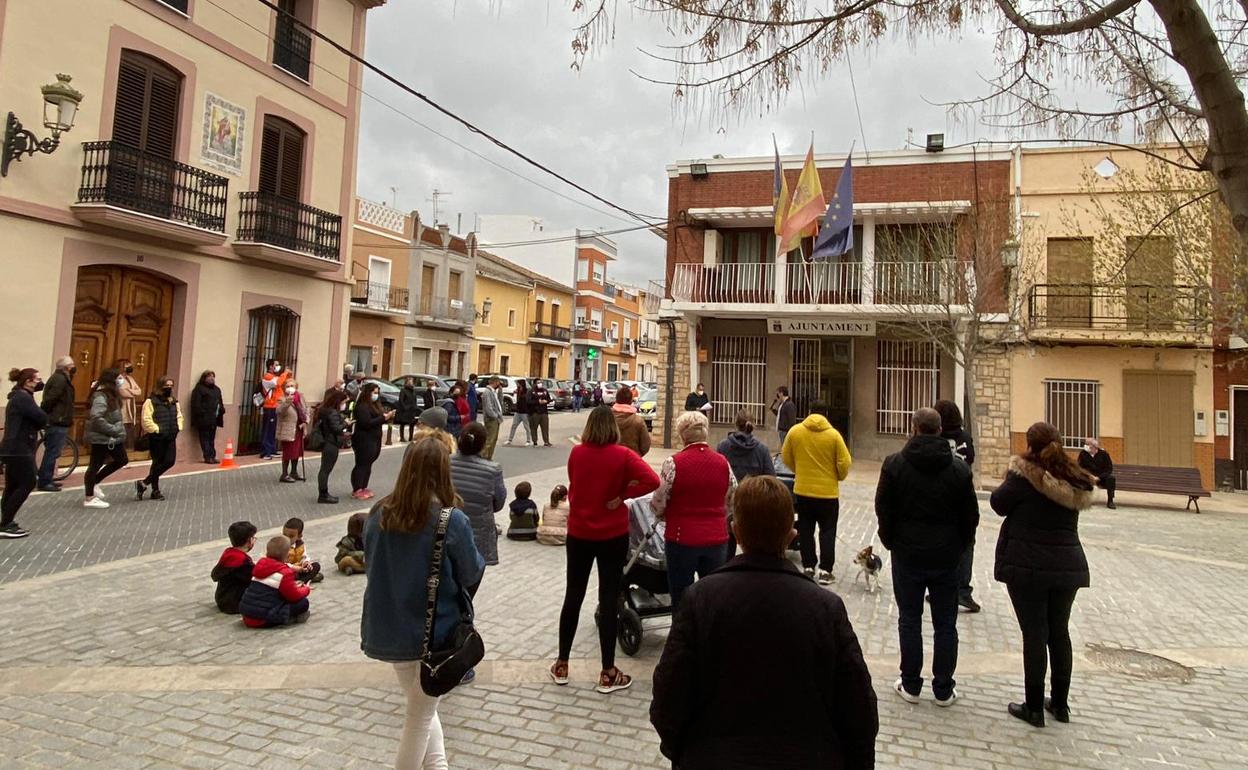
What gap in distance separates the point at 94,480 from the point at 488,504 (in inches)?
267

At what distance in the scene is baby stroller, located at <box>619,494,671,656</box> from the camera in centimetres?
480

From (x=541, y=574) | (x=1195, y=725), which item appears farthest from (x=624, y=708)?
(x=1195, y=725)

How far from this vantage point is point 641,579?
16.6ft

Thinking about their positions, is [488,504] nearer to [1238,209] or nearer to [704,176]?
[1238,209]

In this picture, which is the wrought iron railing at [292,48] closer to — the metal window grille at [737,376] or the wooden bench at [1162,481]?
the metal window grille at [737,376]

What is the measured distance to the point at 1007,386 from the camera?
17312 mm

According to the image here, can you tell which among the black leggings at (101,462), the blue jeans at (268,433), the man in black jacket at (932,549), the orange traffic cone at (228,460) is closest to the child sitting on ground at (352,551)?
the black leggings at (101,462)

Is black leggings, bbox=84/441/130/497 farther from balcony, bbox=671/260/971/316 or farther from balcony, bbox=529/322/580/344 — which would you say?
balcony, bbox=529/322/580/344

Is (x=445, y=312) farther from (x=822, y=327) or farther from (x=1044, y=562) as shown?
(x=1044, y=562)

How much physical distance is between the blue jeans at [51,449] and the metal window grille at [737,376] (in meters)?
13.8

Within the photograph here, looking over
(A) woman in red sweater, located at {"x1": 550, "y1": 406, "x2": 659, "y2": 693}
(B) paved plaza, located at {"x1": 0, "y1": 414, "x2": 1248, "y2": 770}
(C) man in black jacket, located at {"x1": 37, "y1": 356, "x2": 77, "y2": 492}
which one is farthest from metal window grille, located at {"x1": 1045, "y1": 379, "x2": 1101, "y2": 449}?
(C) man in black jacket, located at {"x1": 37, "y1": 356, "x2": 77, "y2": 492}

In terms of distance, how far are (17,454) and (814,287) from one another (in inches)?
627

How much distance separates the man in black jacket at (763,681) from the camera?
1935mm

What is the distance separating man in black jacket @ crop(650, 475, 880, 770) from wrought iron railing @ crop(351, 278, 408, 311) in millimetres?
28929
